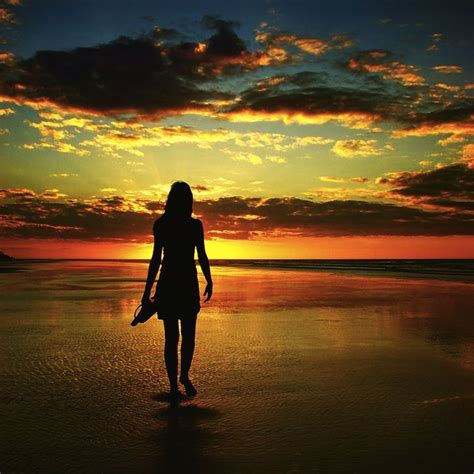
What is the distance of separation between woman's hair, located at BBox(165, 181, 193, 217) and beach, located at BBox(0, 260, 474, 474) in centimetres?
197

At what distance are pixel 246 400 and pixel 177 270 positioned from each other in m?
1.57

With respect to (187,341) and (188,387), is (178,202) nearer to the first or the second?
(187,341)

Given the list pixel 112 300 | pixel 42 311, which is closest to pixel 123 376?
pixel 42 311

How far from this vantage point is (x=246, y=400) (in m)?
5.23

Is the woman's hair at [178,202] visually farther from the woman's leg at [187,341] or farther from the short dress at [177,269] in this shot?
the woman's leg at [187,341]

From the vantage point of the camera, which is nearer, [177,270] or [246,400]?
[246,400]

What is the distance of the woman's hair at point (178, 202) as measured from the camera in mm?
5772

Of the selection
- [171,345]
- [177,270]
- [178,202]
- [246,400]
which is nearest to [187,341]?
[171,345]

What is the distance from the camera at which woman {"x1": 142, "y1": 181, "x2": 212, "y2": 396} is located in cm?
566

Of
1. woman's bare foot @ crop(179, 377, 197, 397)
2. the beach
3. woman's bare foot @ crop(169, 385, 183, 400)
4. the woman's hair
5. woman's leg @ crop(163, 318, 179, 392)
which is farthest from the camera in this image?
the woman's hair

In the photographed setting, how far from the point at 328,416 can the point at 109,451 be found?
6.49 ft

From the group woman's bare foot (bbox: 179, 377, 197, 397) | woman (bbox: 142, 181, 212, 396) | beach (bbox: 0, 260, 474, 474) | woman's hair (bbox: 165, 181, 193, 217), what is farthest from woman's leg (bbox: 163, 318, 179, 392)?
woman's hair (bbox: 165, 181, 193, 217)

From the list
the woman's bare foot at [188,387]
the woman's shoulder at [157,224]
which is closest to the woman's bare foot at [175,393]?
the woman's bare foot at [188,387]

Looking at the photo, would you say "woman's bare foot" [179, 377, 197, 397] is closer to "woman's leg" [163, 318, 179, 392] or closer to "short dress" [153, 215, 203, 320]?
"woman's leg" [163, 318, 179, 392]
